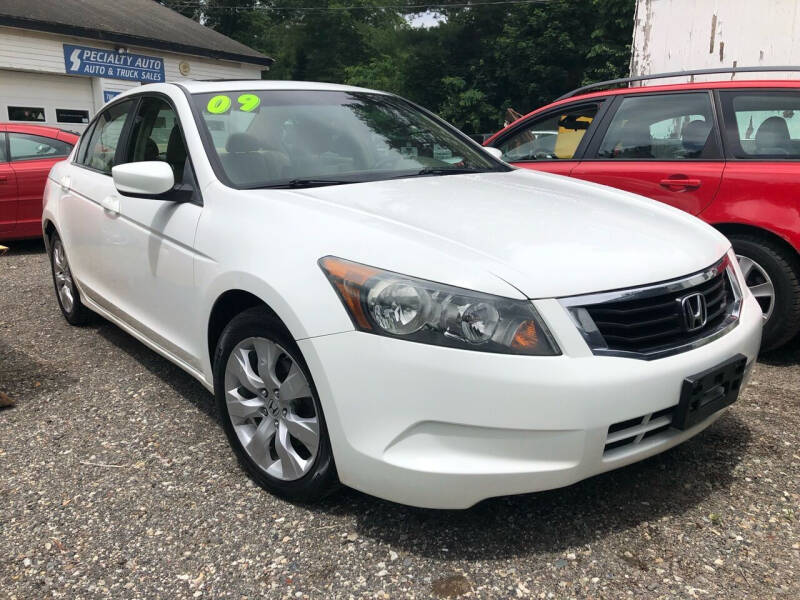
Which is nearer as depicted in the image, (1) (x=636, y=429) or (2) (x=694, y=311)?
(1) (x=636, y=429)

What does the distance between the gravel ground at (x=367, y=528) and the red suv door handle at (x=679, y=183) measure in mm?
1379

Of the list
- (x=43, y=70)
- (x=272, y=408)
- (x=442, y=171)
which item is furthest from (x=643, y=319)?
(x=43, y=70)

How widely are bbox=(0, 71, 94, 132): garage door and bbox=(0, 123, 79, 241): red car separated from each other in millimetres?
A: 9293

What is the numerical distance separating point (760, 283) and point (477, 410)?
8.63 ft

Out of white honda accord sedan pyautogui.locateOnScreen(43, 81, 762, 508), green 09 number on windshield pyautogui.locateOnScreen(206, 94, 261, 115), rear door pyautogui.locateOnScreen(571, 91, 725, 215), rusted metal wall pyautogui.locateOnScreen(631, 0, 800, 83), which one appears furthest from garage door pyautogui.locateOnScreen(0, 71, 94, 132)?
rear door pyautogui.locateOnScreen(571, 91, 725, 215)

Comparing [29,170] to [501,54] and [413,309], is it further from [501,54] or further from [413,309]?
[501,54]

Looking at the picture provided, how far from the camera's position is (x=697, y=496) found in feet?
8.34

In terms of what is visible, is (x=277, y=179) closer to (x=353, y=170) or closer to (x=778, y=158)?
(x=353, y=170)

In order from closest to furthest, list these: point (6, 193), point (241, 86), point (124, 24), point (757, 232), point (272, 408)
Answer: point (272, 408) → point (241, 86) → point (757, 232) → point (6, 193) → point (124, 24)

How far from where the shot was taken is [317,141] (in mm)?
3145

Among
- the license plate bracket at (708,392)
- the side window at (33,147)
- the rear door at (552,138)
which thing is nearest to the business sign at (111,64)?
the side window at (33,147)

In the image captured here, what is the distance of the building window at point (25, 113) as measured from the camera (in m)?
15.5

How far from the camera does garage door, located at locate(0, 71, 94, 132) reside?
1550cm

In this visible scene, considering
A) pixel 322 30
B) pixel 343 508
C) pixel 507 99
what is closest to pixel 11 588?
pixel 343 508
